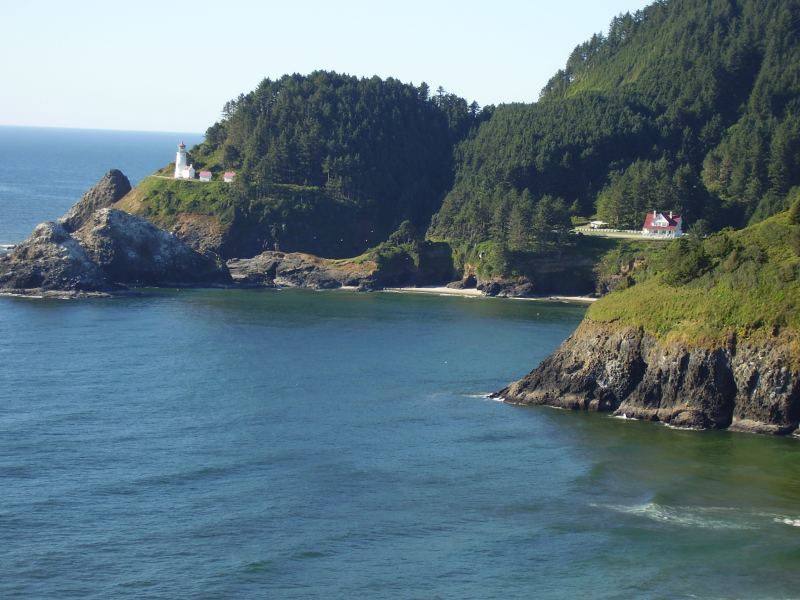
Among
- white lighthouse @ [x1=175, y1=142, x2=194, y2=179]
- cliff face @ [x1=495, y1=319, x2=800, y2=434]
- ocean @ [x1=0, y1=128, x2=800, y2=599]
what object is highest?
white lighthouse @ [x1=175, y1=142, x2=194, y2=179]

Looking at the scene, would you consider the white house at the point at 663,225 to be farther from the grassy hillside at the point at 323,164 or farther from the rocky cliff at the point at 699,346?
the rocky cliff at the point at 699,346

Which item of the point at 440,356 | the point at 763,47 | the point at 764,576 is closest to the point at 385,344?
the point at 440,356

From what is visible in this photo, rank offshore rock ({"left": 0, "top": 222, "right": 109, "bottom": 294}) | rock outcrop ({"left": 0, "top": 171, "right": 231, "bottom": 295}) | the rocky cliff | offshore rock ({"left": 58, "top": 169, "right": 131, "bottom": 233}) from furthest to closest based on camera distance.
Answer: offshore rock ({"left": 58, "top": 169, "right": 131, "bottom": 233}), rock outcrop ({"left": 0, "top": 171, "right": 231, "bottom": 295}), offshore rock ({"left": 0, "top": 222, "right": 109, "bottom": 294}), the rocky cliff

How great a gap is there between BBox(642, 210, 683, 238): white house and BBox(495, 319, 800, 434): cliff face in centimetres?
5905

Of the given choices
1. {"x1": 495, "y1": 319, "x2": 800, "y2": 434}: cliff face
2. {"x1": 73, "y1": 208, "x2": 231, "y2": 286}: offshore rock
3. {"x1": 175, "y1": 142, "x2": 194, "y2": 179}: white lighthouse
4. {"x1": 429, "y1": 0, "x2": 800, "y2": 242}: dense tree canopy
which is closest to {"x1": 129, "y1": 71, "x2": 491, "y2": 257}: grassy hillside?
{"x1": 175, "y1": 142, "x2": 194, "y2": 179}: white lighthouse

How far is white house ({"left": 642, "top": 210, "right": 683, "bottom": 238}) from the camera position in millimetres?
132875

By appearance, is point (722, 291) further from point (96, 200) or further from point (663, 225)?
point (96, 200)

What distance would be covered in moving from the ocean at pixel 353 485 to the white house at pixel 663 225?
1775 inches

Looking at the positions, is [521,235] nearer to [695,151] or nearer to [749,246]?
[695,151]

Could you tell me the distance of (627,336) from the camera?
73625mm

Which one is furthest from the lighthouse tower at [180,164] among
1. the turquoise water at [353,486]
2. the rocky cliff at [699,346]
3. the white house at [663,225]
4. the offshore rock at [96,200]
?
the rocky cliff at [699,346]

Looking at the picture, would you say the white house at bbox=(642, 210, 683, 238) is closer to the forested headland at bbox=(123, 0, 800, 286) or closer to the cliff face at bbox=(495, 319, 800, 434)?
the forested headland at bbox=(123, 0, 800, 286)

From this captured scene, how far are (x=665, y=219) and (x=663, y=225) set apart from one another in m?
0.73

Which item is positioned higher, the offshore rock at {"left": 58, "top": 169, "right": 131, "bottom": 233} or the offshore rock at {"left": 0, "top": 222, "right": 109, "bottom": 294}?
the offshore rock at {"left": 58, "top": 169, "right": 131, "bottom": 233}
